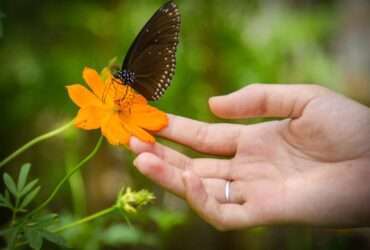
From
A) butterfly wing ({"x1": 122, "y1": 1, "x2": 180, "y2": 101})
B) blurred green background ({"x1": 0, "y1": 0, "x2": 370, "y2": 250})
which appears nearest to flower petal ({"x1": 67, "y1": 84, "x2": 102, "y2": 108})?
butterfly wing ({"x1": 122, "y1": 1, "x2": 180, "y2": 101})

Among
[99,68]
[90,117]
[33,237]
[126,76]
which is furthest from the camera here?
[99,68]

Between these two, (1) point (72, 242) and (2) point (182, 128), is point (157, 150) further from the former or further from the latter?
(1) point (72, 242)

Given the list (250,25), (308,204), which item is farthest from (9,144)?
(308,204)

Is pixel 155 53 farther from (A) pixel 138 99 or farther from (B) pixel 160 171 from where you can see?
(B) pixel 160 171

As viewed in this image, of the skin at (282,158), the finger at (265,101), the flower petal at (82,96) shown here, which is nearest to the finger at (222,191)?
the skin at (282,158)

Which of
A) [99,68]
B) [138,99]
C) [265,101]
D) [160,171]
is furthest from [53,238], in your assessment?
[99,68]

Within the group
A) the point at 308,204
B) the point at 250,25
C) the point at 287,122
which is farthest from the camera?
the point at 250,25

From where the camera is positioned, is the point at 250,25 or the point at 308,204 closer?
the point at 308,204
